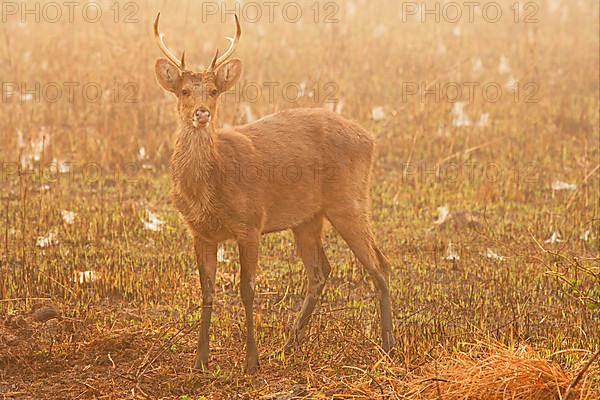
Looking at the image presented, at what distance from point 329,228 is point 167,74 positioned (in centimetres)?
461

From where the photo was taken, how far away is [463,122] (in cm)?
1580

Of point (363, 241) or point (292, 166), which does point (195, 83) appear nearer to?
point (292, 166)

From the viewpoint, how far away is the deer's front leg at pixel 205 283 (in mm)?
7061

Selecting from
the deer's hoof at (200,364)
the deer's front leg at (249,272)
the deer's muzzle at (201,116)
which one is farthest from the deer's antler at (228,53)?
the deer's hoof at (200,364)

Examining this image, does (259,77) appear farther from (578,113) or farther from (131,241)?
(131,241)

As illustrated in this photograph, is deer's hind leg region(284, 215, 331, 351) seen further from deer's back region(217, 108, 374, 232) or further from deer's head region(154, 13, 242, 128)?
deer's head region(154, 13, 242, 128)

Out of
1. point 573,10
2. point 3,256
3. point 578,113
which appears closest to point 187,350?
point 3,256

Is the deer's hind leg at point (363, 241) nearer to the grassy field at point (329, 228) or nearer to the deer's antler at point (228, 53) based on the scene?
the grassy field at point (329, 228)

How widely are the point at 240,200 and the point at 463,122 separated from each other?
370 inches

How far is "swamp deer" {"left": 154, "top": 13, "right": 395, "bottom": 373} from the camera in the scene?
22.8ft

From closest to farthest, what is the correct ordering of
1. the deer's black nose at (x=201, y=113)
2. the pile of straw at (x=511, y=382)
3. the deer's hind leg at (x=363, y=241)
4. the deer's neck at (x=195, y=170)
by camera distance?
the pile of straw at (x=511, y=382) < the deer's black nose at (x=201, y=113) < the deer's neck at (x=195, y=170) < the deer's hind leg at (x=363, y=241)

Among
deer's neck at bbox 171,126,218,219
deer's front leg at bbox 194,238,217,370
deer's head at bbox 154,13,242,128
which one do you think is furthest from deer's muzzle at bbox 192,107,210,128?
deer's front leg at bbox 194,238,217,370

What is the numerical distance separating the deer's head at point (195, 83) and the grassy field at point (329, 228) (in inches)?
19.2

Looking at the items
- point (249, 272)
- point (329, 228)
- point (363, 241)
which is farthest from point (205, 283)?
point (329, 228)
